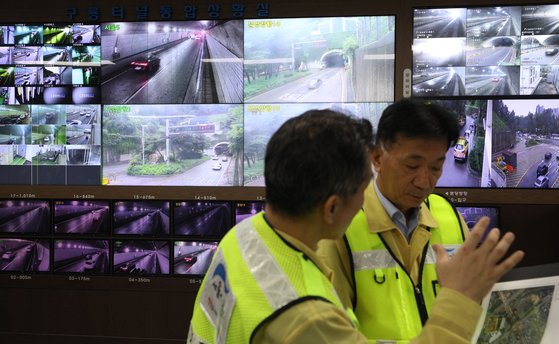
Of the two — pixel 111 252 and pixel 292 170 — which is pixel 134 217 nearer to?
pixel 111 252

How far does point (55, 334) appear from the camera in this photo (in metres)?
3.79

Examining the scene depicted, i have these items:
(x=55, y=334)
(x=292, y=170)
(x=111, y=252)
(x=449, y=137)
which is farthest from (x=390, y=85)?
(x=55, y=334)

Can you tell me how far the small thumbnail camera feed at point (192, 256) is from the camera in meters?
3.64

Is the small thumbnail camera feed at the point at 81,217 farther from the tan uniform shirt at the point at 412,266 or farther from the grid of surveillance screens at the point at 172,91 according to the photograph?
the tan uniform shirt at the point at 412,266

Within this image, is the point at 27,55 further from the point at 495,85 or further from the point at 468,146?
the point at 495,85

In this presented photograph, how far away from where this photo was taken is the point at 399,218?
63.8 inches

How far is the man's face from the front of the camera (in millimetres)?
1595

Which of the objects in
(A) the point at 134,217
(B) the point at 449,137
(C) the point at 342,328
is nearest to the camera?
(C) the point at 342,328

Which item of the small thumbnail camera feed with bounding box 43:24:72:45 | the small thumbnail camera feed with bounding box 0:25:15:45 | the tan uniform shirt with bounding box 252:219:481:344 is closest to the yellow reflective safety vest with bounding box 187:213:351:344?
the tan uniform shirt with bounding box 252:219:481:344

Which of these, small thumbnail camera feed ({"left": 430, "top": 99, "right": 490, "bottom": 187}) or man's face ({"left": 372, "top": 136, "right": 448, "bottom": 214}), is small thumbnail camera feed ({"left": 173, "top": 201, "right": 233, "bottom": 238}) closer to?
small thumbnail camera feed ({"left": 430, "top": 99, "right": 490, "bottom": 187})

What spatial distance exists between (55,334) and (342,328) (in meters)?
3.43

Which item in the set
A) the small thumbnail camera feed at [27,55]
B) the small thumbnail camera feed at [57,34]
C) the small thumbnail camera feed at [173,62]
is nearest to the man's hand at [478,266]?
the small thumbnail camera feed at [173,62]

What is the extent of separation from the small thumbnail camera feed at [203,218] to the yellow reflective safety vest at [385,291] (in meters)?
2.15

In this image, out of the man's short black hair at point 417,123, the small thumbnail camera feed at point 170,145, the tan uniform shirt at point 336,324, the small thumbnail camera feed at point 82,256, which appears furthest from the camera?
the small thumbnail camera feed at point 82,256
